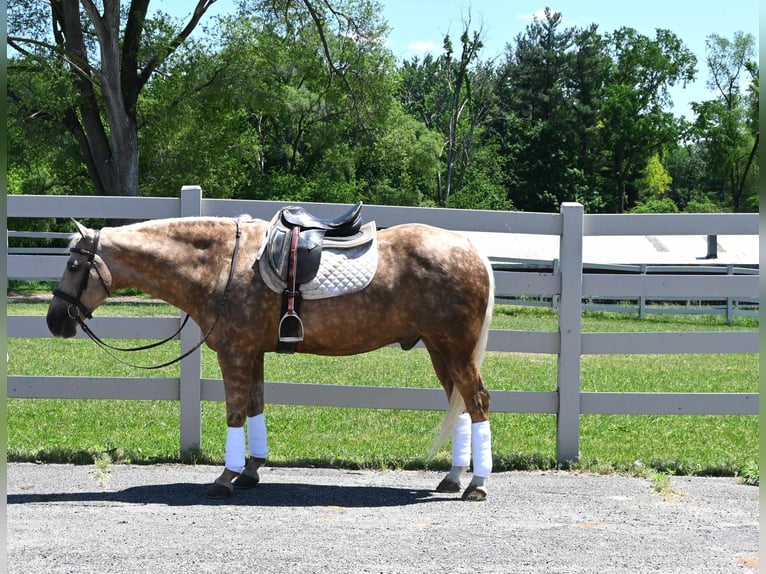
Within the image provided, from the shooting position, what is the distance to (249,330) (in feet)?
18.3

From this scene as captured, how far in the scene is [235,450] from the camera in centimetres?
558

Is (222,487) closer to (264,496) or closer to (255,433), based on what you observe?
(264,496)

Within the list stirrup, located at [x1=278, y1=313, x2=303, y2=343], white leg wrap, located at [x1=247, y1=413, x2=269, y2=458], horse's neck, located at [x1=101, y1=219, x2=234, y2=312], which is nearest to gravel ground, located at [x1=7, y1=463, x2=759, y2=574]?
white leg wrap, located at [x1=247, y1=413, x2=269, y2=458]

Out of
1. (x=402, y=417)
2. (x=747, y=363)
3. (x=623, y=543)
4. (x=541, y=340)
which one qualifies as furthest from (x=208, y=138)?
(x=623, y=543)

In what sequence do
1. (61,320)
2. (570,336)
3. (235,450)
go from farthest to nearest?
(570,336) < (235,450) < (61,320)

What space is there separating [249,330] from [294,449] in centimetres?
196

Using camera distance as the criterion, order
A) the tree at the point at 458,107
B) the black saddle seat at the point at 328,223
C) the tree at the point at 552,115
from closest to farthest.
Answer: the black saddle seat at the point at 328,223 → the tree at the point at 458,107 → the tree at the point at 552,115

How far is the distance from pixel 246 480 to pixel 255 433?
30 centimetres

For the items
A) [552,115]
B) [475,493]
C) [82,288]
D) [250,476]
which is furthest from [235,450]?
[552,115]

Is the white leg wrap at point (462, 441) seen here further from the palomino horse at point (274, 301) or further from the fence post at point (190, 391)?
the fence post at point (190, 391)

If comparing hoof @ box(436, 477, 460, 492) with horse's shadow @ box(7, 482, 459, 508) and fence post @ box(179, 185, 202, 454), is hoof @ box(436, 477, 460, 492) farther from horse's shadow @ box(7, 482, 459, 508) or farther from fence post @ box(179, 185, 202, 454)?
fence post @ box(179, 185, 202, 454)

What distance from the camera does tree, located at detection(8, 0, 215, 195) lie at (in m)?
25.2

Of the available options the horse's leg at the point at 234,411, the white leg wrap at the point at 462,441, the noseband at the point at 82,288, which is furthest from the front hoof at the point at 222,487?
the white leg wrap at the point at 462,441

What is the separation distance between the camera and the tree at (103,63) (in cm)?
2516
